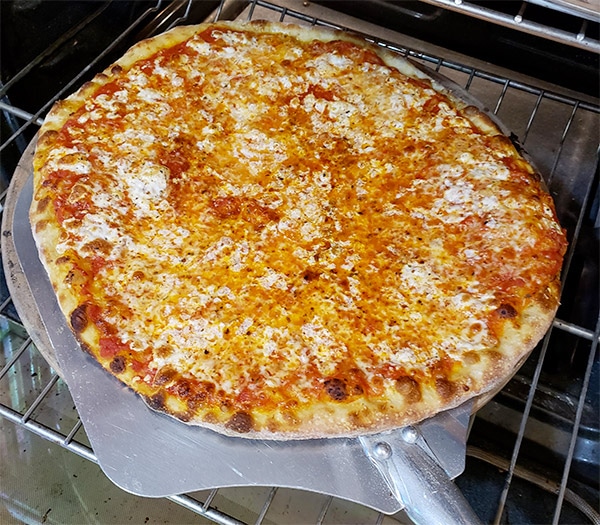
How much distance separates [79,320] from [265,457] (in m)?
0.52

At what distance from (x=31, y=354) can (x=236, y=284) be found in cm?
86

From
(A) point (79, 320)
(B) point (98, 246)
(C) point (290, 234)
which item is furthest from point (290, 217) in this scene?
(A) point (79, 320)

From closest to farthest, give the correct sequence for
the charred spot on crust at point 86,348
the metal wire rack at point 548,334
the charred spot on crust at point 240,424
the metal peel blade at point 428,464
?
the metal peel blade at point 428,464
the charred spot on crust at point 240,424
the charred spot on crust at point 86,348
the metal wire rack at point 548,334

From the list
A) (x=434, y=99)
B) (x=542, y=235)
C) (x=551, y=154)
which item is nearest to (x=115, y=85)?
(x=434, y=99)

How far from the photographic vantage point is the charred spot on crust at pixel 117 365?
158 centimetres

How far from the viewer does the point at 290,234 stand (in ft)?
6.02

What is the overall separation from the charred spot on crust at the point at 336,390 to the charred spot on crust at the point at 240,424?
178 mm

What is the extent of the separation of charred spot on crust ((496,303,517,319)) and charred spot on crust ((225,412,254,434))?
63cm

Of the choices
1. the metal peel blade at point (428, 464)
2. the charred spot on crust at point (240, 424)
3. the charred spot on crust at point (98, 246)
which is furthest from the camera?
the charred spot on crust at point (98, 246)

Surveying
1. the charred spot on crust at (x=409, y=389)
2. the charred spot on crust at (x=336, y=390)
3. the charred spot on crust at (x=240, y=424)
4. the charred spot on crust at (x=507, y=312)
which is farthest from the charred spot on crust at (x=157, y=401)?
the charred spot on crust at (x=507, y=312)

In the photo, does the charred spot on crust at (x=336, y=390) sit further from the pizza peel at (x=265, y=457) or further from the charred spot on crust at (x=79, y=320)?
the charred spot on crust at (x=79, y=320)

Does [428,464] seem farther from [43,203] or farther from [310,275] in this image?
[43,203]

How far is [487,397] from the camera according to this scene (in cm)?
166

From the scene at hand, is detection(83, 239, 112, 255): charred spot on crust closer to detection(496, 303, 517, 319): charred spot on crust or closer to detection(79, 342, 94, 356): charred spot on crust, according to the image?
detection(79, 342, 94, 356): charred spot on crust
